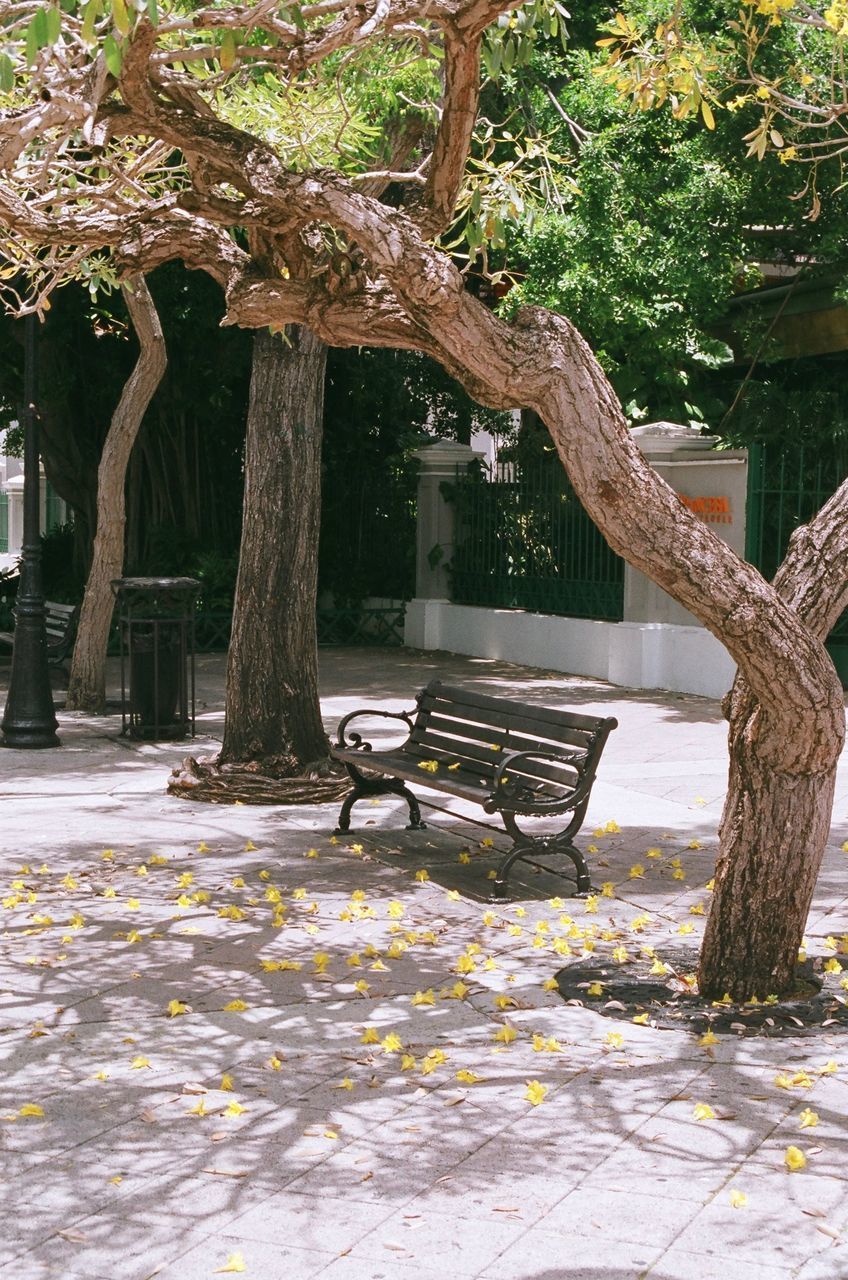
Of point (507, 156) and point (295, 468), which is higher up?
point (507, 156)

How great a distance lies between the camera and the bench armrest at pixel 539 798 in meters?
7.65

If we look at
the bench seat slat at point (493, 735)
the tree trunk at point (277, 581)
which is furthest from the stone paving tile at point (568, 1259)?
the tree trunk at point (277, 581)

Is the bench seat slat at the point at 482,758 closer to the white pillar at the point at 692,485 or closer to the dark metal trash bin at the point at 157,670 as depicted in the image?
the dark metal trash bin at the point at 157,670

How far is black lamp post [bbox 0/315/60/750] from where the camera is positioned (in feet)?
39.8

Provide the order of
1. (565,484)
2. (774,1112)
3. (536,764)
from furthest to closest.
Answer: (565,484) → (536,764) → (774,1112)

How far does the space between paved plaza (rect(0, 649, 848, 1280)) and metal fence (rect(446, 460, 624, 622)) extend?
768cm

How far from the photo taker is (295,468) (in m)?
10.2

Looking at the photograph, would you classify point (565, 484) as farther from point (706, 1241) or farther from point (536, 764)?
point (706, 1241)

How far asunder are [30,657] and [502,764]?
561 cm

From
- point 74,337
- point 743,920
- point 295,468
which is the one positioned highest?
point 74,337

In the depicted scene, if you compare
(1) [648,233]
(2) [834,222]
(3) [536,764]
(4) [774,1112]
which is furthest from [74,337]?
(4) [774,1112]

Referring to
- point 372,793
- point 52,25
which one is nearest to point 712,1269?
point 52,25

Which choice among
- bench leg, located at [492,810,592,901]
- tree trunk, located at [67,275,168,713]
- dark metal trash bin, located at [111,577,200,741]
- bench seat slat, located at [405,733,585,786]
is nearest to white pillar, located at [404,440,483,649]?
tree trunk, located at [67,275,168,713]

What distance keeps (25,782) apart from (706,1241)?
7.47 m
